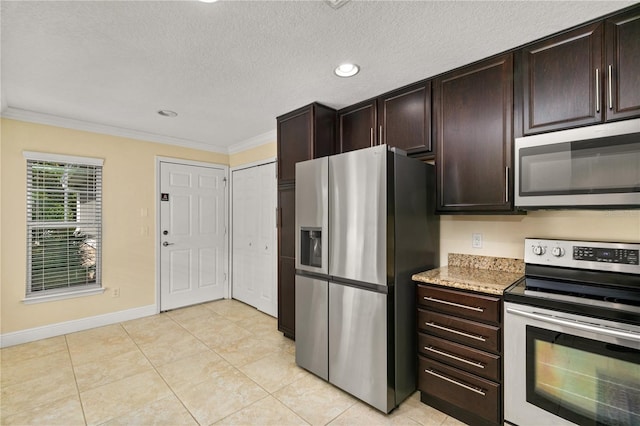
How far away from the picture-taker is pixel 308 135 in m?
2.91

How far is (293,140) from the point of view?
3082 millimetres

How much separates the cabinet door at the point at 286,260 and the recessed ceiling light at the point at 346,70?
1.20 meters

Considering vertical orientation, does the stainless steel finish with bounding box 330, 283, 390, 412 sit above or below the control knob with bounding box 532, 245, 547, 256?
below

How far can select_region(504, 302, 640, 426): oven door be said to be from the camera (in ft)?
4.60

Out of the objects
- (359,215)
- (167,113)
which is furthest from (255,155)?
(359,215)

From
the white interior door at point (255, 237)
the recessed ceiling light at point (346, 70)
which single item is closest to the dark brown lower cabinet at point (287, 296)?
the white interior door at point (255, 237)

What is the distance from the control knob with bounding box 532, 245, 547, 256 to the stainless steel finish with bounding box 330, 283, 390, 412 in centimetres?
100

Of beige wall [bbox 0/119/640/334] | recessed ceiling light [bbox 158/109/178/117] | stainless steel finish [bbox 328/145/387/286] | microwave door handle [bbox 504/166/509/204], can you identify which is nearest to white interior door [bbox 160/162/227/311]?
beige wall [bbox 0/119/640/334]

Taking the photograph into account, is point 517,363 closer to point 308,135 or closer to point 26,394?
point 308,135

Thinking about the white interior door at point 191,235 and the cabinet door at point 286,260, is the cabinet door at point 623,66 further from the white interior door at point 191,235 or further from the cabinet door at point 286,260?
the white interior door at point 191,235

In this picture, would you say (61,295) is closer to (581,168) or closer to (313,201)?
(313,201)

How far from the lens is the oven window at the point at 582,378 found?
140 centimetres

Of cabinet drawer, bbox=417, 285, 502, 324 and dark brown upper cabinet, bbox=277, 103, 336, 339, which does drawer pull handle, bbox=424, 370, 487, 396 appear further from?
dark brown upper cabinet, bbox=277, 103, 336, 339

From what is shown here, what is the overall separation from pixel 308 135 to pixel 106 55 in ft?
5.31
